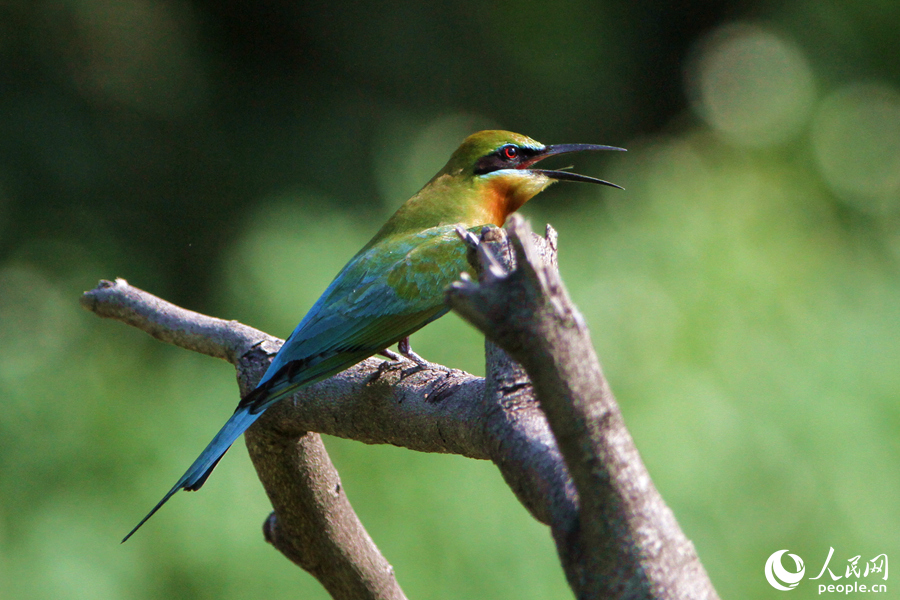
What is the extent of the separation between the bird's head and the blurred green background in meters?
0.67

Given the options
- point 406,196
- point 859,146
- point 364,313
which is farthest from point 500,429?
point 859,146

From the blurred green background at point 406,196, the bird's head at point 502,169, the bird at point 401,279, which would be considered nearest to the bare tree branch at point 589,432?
the bird at point 401,279

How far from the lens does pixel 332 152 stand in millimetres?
3762

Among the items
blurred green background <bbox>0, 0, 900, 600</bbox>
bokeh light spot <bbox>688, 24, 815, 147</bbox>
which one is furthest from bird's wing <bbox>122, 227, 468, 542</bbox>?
bokeh light spot <bbox>688, 24, 815, 147</bbox>

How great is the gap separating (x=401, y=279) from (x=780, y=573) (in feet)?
4.37

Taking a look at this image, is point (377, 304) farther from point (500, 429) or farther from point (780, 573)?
point (780, 573)

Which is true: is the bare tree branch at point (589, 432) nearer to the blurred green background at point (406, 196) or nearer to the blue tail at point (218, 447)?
the blue tail at point (218, 447)

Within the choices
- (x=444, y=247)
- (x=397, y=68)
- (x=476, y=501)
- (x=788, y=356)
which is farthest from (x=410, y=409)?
(x=397, y=68)

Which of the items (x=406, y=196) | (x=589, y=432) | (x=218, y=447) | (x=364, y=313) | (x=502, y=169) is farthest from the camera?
(x=406, y=196)

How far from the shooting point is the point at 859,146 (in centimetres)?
362

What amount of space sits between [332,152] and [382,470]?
1788 mm

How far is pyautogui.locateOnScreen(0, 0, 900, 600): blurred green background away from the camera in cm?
231

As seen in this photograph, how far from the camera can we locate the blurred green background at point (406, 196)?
231 cm

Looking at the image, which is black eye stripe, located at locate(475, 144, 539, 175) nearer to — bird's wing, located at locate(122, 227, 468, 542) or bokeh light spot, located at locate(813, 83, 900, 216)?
bird's wing, located at locate(122, 227, 468, 542)
